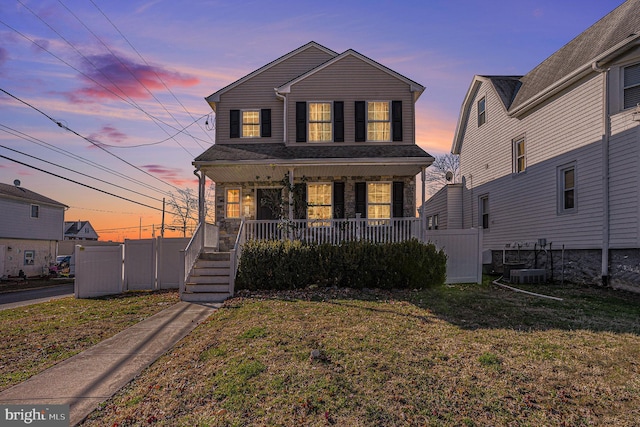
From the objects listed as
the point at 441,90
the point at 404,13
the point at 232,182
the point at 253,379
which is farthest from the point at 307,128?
the point at 253,379

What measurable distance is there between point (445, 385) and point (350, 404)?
3.72ft

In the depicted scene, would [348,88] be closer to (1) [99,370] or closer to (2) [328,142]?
(2) [328,142]

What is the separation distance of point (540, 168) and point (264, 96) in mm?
10720

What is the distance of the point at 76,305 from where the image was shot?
10367mm

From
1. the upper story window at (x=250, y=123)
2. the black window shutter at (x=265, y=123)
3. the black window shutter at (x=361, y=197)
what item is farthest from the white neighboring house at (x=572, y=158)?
the upper story window at (x=250, y=123)

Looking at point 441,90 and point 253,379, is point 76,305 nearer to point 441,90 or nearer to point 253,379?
point 253,379

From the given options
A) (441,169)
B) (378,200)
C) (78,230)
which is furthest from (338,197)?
(78,230)

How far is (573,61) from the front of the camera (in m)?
12.5

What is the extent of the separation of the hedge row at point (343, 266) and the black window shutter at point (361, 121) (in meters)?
5.07

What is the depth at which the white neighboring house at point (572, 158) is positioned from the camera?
10180 millimetres

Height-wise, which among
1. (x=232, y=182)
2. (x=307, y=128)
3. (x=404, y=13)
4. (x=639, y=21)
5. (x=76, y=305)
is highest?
(x=404, y=13)

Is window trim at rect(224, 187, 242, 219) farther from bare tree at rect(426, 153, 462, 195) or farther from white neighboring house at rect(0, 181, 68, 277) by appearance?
bare tree at rect(426, 153, 462, 195)

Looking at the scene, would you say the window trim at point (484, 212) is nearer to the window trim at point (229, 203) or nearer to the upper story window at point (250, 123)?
the upper story window at point (250, 123)

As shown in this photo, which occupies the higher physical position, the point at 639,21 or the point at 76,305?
the point at 639,21
